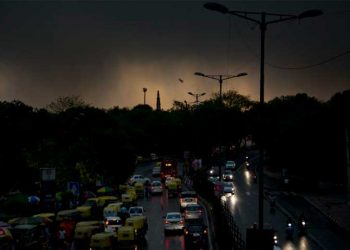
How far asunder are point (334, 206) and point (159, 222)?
63.2ft

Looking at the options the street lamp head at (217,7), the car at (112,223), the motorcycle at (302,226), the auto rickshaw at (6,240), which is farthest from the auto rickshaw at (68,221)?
the street lamp head at (217,7)

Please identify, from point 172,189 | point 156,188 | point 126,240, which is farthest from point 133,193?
point 126,240

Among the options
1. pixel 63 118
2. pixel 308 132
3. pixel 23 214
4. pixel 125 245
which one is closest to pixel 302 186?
pixel 308 132

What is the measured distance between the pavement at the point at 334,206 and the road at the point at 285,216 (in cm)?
64

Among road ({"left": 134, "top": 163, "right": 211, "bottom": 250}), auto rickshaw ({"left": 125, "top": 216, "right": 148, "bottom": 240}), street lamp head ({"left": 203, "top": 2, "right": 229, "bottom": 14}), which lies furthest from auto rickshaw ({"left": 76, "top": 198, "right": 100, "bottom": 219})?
street lamp head ({"left": 203, "top": 2, "right": 229, "bottom": 14})

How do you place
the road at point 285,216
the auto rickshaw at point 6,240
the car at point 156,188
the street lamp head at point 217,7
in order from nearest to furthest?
1. the street lamp head at point 217,7
2. the auto rickshaw at point 6,240
3. the road at point 285,216
4. the car at point 156,188

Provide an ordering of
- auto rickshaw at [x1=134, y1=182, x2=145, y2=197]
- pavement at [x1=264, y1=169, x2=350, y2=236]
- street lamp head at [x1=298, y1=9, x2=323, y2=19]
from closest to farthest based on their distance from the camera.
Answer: street lamp head at [x1=298, y1=9, x2=323, y2=19] → pavement at [x1=264, y1=169, x2=350, y2=236] → auto rickshaw at [x1=134, y1=182, x2=145, y2=197]

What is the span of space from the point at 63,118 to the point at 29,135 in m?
8.33

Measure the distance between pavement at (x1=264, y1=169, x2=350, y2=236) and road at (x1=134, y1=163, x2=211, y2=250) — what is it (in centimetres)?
1028

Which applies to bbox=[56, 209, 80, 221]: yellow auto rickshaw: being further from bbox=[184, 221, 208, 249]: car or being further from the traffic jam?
bbox=[184, 221, 208, 249]: car

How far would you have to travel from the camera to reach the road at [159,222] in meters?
37.5

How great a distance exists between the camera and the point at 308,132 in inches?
3046

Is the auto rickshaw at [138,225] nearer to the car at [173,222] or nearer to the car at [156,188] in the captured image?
the car at [173,222]

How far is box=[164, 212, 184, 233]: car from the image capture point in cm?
4125
